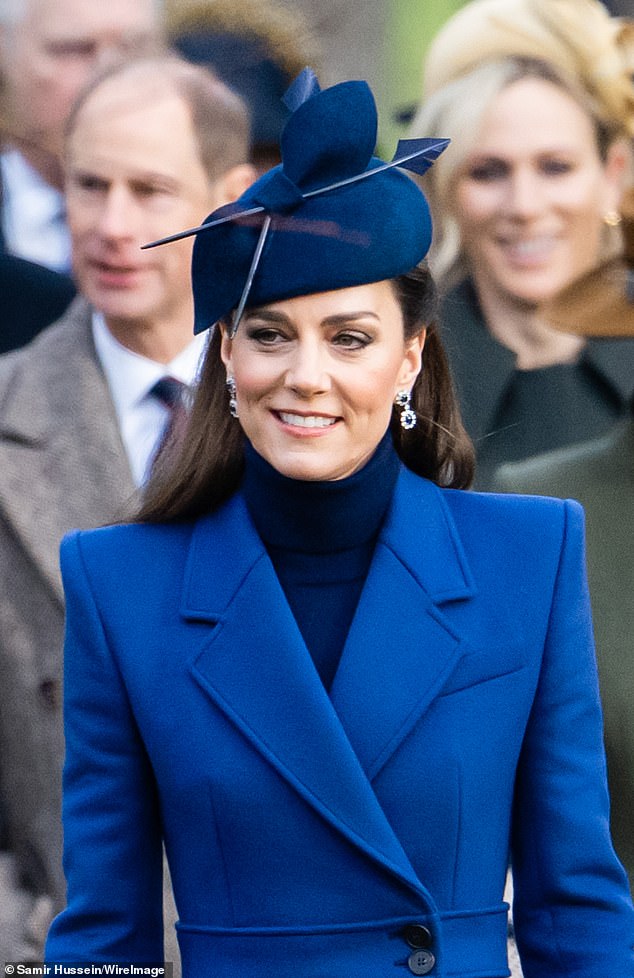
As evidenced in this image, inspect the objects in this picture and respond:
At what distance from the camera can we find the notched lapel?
2.30 meters

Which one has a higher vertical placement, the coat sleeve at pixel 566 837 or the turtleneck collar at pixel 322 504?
the turtleneck collar at pixel 322 504

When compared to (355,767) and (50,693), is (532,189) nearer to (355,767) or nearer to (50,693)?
(50,693)

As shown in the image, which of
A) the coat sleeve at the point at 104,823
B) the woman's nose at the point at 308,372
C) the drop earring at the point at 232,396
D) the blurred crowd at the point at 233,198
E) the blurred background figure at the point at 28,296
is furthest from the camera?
the blurred background figure at the point at 28,296

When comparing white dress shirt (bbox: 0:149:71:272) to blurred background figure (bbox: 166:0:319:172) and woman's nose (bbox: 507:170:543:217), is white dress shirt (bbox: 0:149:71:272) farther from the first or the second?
woman's nose (bbox: 507:170:543:217)

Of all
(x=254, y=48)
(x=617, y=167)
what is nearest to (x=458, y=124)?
(x=617, y=167)

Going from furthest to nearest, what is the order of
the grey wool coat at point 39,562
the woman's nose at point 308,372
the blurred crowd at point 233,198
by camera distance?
the blurred crowd at point 233,198 → the grey wool coat at point 39,562 → the woman's nose at point 308,372

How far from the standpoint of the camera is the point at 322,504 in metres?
2.46

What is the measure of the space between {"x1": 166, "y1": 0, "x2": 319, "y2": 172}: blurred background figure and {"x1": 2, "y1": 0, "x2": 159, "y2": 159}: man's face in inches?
3.5

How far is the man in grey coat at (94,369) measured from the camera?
341cm

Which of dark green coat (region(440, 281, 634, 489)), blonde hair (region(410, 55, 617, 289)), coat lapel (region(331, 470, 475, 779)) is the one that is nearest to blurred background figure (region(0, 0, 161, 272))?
blonde hair (region(410, 55, 617, 289))

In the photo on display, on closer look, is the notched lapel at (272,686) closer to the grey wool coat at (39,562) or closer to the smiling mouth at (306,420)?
the smiling mouth at (306,420)

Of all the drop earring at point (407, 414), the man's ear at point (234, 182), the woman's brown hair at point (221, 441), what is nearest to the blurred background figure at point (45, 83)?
the man's ear at point (234, 182)

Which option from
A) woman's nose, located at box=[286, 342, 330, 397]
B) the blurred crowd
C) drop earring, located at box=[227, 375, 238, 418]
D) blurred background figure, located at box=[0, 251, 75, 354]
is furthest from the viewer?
blurred background figure, located at box=[0, 251, 75, 354]

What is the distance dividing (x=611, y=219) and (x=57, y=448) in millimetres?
1332
